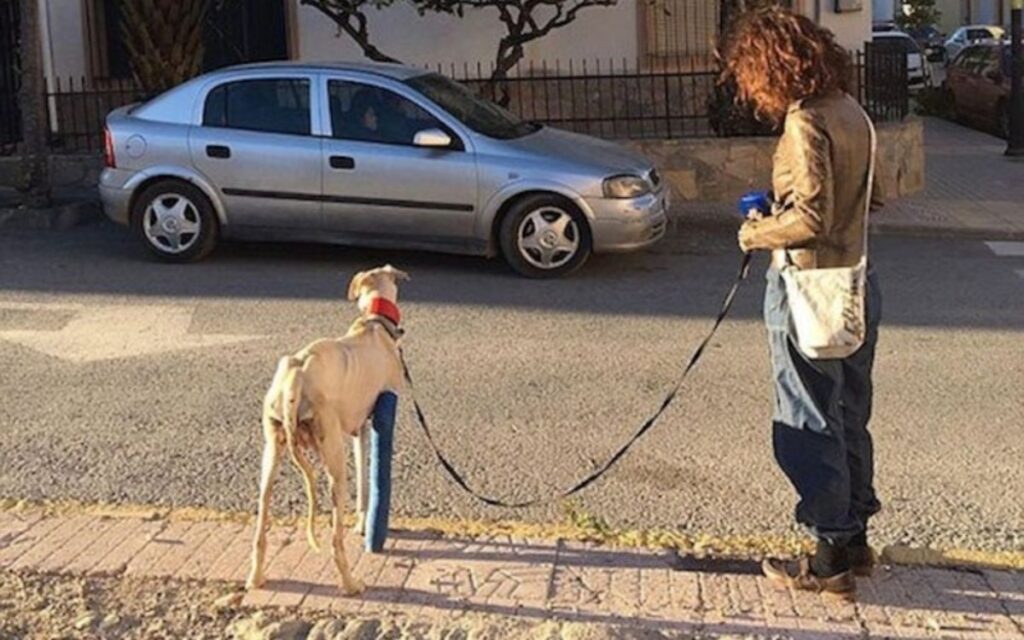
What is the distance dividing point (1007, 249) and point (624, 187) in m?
3.77

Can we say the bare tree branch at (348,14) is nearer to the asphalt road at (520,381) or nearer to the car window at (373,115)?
the asphalt road at (520,381)

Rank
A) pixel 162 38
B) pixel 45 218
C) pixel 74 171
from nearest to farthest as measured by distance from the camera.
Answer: pixel 45 218 → pixel 162 38 → pixel 74 171

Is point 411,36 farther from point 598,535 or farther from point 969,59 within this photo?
point 598,535

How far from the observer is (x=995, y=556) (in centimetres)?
467

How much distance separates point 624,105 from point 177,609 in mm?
12319

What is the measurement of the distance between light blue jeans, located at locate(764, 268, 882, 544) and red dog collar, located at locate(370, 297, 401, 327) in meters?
1.26

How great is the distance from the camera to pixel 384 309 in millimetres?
4570

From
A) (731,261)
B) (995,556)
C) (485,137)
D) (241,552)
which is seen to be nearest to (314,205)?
(485,137)

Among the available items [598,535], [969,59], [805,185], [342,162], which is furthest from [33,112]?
[969,59]

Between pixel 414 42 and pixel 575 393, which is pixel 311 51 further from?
pixel 575 393

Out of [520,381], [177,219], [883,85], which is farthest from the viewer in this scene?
[883,85]

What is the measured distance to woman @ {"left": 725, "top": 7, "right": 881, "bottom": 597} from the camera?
→ 3.97 metres

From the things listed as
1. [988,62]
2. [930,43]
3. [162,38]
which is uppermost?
[930,43]

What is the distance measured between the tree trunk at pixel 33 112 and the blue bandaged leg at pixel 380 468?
359 inches
